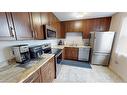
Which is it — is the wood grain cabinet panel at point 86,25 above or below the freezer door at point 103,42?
above

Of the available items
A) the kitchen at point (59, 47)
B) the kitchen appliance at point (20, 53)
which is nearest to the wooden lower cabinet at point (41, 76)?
the kitchen at point (59, 47)

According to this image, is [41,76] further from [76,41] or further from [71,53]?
[76,41]

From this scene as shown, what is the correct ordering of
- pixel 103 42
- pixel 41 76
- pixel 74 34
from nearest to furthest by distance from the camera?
pixel 41 76
pixel 103 42
pixel 74 34

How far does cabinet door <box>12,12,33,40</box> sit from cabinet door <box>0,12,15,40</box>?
0.08 m

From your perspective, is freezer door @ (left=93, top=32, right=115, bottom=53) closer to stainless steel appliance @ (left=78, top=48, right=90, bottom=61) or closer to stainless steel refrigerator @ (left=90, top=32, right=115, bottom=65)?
stainless steel refrigerator @ (left=90, top=32, right=115, bottom=65)

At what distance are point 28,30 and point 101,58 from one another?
3.05m

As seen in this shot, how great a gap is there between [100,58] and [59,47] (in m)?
1.93

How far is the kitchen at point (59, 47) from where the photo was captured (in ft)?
3.14

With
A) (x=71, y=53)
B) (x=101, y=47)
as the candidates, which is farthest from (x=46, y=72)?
(x=101, y=47)

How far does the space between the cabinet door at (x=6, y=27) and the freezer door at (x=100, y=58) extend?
121 inches

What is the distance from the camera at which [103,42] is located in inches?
110

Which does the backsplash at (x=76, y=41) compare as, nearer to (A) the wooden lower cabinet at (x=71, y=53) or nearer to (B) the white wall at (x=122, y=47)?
(A) the wooden lower cabinet at (x=71, y=53)

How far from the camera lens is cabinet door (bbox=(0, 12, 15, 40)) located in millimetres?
761
